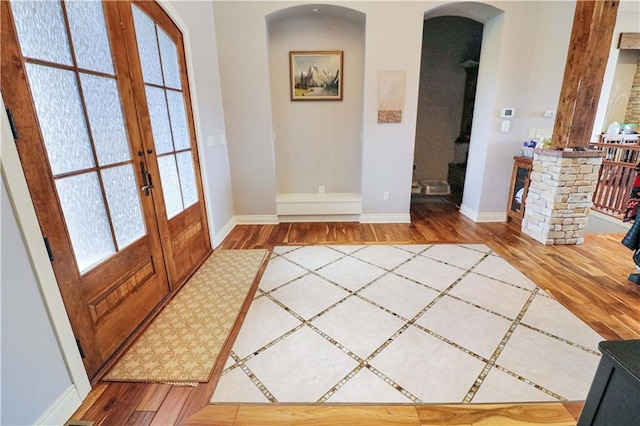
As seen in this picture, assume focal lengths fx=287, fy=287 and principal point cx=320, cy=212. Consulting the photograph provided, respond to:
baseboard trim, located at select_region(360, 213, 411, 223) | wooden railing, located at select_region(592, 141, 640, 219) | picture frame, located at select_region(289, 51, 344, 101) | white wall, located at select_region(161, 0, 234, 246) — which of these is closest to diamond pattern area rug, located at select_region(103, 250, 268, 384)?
white wall, located at select_region(161, 0, 234, 246)

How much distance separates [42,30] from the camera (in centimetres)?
134

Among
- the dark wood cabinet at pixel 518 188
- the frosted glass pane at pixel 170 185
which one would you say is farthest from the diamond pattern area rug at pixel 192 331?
the dark wood cabinet at pixel 518 188

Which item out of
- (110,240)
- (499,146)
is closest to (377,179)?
(499,146)

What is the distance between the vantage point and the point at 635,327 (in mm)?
1864

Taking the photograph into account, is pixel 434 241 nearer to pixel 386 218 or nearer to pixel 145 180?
pixel 386 218

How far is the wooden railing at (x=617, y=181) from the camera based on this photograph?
4031 mm

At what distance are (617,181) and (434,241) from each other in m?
3.25

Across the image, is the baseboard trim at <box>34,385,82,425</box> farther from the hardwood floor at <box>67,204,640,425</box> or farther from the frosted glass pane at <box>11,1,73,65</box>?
the frosted glass pane at <box>11,1,73,65</box>

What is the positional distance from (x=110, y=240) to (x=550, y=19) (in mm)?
4845

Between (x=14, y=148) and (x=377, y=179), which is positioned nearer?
(x=14, y=148)

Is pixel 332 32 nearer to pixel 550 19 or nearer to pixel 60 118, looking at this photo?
pixel 550 19

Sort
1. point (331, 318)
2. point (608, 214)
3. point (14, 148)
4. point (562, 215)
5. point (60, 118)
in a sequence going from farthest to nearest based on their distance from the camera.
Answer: point (608, 214), point (562, 215), point (331, 318), point (60, 118), point (14, 148)

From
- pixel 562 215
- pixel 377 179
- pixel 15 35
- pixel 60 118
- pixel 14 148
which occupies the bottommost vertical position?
pixel 562 215

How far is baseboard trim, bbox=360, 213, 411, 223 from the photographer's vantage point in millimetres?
3939
